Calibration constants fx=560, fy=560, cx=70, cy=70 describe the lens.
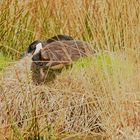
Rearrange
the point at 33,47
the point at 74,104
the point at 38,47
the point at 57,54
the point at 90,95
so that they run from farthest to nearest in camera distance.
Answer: the point at 33,47 → the point at 38,47 → the point at 57,54 → the point at 74,104 → the point at 90,95

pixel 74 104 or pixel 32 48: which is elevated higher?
pixel 32 48

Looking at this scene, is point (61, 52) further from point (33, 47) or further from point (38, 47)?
point (33, 47)

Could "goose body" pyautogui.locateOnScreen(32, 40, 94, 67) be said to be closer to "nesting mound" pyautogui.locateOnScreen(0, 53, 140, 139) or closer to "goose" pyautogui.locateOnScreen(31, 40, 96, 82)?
"goose" pyautogui.locateOnScreen(31, 40, 96, 82)

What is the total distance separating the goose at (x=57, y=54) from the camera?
570cm

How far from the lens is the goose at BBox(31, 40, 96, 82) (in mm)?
5703

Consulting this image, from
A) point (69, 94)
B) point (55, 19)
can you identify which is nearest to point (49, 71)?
point (69, 94)

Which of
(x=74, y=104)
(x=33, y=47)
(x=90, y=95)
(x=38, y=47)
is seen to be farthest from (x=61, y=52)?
(x=90, y=95)

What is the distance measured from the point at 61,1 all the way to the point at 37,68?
1684mm

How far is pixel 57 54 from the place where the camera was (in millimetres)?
5789

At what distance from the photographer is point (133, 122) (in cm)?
468

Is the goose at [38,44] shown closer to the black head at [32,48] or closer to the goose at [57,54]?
the black head at [32,48]

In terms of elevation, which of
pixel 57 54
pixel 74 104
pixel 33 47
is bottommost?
pixel 74 104

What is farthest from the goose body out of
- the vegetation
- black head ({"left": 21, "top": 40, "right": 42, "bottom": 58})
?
black head ({"left": 21, "top": 40, "right": 42, "bottom": 58})

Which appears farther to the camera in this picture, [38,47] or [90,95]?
[38,47]
